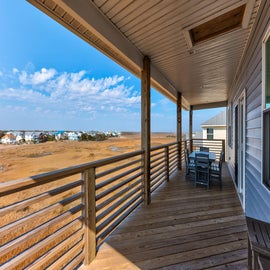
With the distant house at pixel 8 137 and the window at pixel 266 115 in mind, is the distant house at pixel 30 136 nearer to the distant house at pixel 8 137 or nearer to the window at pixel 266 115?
the distant house at pixel 8 137

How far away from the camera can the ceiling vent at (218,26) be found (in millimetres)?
1817

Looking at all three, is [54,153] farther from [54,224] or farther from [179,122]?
[54,224]

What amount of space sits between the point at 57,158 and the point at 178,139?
7.09 m

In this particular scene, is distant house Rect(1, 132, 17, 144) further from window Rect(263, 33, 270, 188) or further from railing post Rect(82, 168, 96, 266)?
window Rect(263, 33, 270, 188)

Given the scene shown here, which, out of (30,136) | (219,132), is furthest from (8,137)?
(219,132)

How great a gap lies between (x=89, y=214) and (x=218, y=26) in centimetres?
269

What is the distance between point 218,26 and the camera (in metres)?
2.00

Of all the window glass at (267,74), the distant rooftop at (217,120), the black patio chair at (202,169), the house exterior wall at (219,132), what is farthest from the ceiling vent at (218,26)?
the house exterior wall at (219,132)

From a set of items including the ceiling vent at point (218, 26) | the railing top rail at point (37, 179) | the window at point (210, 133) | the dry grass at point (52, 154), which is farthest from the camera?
the window at point (210, 133)

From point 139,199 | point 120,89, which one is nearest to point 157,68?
point 139,199

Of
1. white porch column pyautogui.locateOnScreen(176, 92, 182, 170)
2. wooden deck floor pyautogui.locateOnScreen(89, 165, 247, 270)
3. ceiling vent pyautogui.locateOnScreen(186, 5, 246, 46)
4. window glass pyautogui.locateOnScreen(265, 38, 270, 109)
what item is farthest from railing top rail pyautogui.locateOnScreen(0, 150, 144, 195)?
white porch column pyautogui.locateOnScreen(176, 92, 182, 170)

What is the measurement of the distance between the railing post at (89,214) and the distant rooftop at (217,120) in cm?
1151

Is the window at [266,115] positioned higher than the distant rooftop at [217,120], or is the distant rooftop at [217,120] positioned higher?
the distant rooftop at [217,120]

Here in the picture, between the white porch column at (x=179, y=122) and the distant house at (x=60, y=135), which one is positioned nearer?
the distant house at (x=60, y=135)
